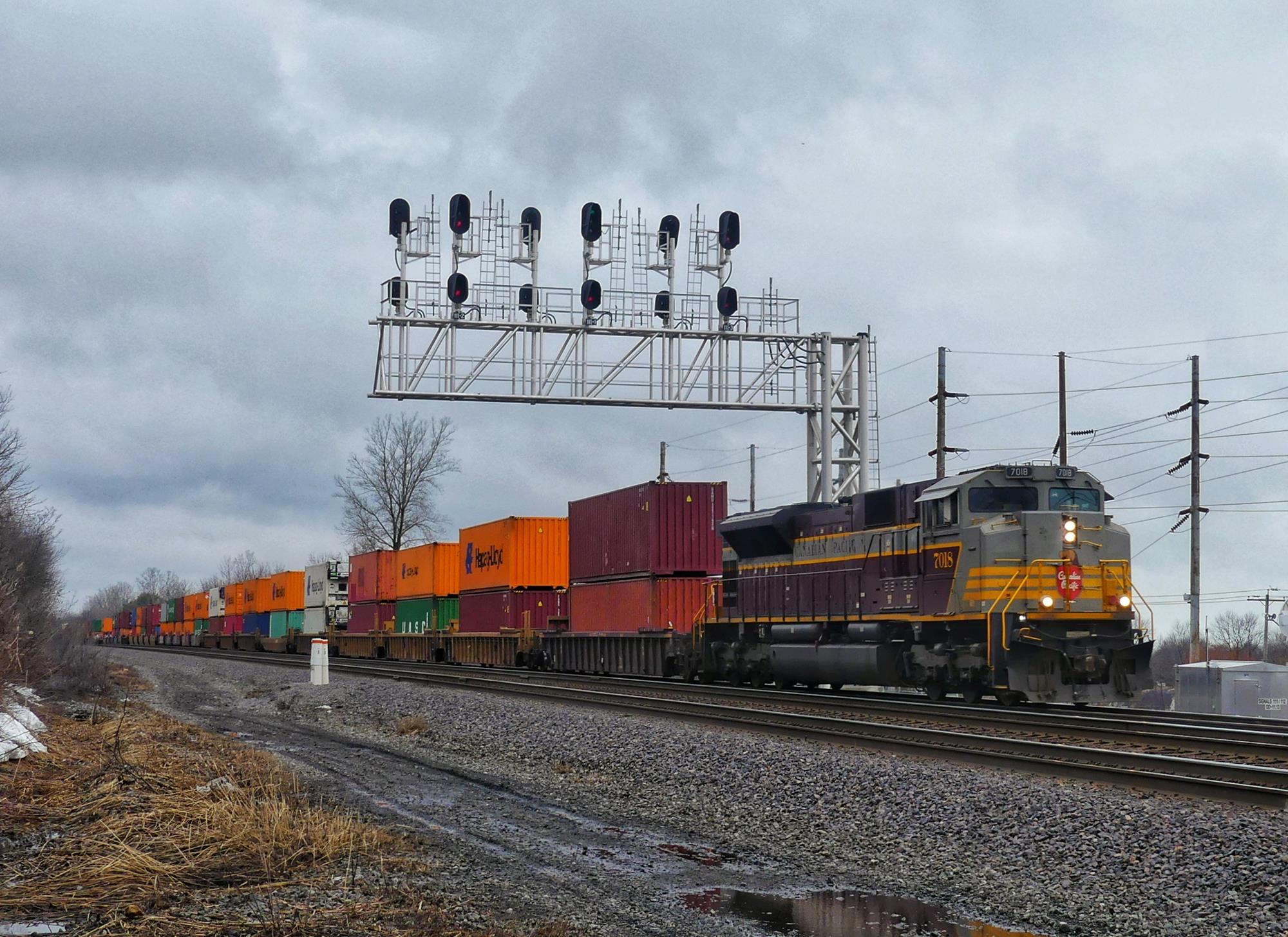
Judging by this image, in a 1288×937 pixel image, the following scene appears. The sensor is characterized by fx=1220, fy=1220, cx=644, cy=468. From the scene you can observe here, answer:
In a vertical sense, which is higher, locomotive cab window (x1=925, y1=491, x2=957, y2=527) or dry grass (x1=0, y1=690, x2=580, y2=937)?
locomotive cab window (x1=925, y1=491, x2=957, y2=527)

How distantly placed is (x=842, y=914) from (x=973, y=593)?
11741 millimetres

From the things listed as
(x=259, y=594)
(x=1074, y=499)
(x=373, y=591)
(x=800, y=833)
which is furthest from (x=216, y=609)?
(x=800, y=833)

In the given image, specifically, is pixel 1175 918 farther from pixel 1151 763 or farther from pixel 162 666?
pixel 162 666

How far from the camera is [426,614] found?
42531 millimetres

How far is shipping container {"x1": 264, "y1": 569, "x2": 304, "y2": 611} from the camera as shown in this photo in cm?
5672

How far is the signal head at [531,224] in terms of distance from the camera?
28.5m

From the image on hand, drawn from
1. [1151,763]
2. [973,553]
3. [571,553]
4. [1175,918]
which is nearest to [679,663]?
[571,553]

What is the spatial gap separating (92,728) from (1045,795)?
11.8 m

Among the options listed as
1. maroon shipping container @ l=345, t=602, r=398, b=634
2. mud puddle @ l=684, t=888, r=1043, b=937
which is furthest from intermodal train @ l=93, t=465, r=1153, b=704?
maroon shipping container @ l=345, t=602, r=398, b=634

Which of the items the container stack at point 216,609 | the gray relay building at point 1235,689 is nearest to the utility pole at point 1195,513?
the gray relay building at point 1235,689

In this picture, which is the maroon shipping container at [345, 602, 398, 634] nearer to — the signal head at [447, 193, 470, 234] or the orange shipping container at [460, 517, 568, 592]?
the orange shipping container at [460, 517, 568, 592]

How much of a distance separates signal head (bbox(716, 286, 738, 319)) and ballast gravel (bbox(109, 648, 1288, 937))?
14.9m

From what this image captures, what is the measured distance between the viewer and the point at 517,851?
881cm

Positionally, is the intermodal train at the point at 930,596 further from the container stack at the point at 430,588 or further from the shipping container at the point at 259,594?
the shipping container at the point at 259,594
